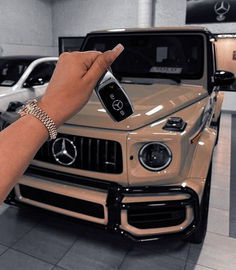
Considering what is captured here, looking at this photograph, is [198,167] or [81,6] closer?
[198,167]

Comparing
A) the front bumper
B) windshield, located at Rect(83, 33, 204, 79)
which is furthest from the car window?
the front bumper

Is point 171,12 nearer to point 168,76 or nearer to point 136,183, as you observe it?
point 168,76

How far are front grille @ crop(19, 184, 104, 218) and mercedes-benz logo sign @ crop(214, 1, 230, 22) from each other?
7.04 meters

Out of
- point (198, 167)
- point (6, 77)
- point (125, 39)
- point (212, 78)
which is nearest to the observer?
point (198, 167)

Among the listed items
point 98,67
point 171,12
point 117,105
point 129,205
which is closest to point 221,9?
point 171,12

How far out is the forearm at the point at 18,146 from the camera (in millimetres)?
500

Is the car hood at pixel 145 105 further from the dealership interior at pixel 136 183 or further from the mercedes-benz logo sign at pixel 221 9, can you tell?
the mercedes-benz logo sign at pixel 221 9

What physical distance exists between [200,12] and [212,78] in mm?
5784

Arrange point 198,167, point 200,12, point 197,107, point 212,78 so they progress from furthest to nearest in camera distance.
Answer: point 200,12, point 212,78, point 197,107, point 198,167

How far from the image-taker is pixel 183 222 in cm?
160

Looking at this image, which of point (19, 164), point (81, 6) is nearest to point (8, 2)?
point (81, 6)

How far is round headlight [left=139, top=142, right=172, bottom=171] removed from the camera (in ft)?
5.10

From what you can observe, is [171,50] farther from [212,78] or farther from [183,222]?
[183,222]

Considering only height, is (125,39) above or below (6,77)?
above
